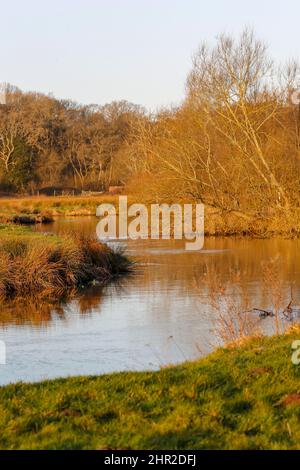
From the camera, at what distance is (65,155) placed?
71.9m

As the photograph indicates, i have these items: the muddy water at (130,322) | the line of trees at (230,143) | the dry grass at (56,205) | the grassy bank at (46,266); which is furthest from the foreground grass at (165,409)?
the dry grass at (56,205)

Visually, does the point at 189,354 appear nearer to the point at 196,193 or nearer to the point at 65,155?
the point at 196,193

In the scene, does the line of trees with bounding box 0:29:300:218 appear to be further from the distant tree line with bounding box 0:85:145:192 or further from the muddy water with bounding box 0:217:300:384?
the distant tree line with bounding box 0:85:145:192

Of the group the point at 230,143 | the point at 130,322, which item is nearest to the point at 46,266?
the point at 130,322

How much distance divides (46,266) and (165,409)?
12167mm

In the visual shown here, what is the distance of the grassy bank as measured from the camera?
1764 centimetres

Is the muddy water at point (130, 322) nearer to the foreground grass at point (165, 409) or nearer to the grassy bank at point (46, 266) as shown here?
the grassy bank at point (46, 266)

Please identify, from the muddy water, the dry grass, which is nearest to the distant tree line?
the dry grass

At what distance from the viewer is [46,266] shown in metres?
18.1

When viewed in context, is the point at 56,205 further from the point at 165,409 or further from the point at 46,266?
the point at 165,409

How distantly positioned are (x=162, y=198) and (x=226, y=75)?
6.42 metres

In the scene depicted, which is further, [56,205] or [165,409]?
[56,205]

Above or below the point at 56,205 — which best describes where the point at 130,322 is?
below

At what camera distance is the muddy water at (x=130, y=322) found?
1073 cm
